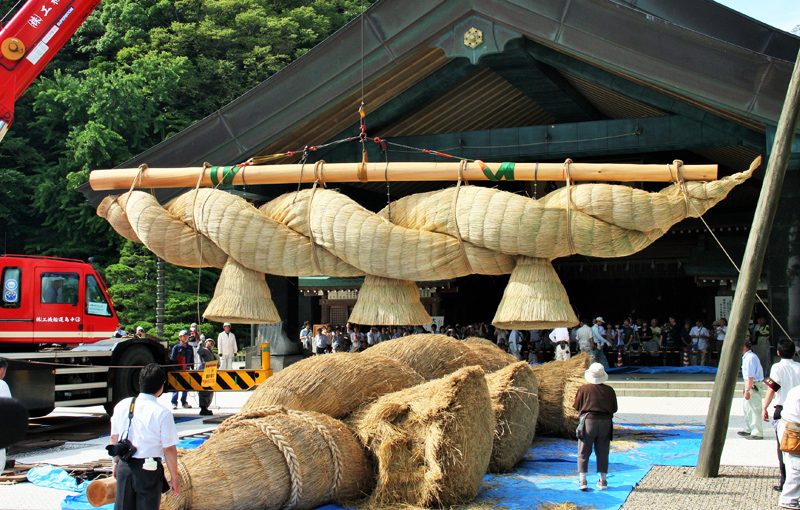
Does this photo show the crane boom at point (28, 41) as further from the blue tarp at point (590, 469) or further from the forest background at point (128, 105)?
the forest background at point (128, 105)

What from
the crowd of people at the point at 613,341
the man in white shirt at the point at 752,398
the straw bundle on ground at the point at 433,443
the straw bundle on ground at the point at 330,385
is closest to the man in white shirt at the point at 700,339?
the crowd of people at the point at 613,341

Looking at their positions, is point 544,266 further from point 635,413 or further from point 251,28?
point 251,28

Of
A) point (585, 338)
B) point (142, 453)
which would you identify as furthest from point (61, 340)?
point (585, 338)

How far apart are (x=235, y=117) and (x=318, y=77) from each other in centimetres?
180

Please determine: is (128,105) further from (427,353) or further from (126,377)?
(427,353)

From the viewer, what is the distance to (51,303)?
15758 mm

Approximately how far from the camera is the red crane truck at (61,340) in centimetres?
1486

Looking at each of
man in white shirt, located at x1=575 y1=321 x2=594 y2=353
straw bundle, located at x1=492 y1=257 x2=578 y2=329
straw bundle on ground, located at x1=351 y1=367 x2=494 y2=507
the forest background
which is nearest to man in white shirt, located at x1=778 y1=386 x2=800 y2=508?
straw bundle, located at x1=492 y1=257 x2=578 y2=329

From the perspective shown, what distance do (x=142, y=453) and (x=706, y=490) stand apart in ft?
19.3

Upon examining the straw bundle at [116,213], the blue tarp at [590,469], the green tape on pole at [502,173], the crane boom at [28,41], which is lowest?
the blue tarp at [590,469]

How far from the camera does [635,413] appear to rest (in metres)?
16.2

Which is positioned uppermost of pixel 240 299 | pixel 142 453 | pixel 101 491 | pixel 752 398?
pixel 240 299

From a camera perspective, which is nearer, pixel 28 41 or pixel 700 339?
pixel 28 41

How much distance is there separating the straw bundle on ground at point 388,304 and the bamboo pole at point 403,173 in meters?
1.24
